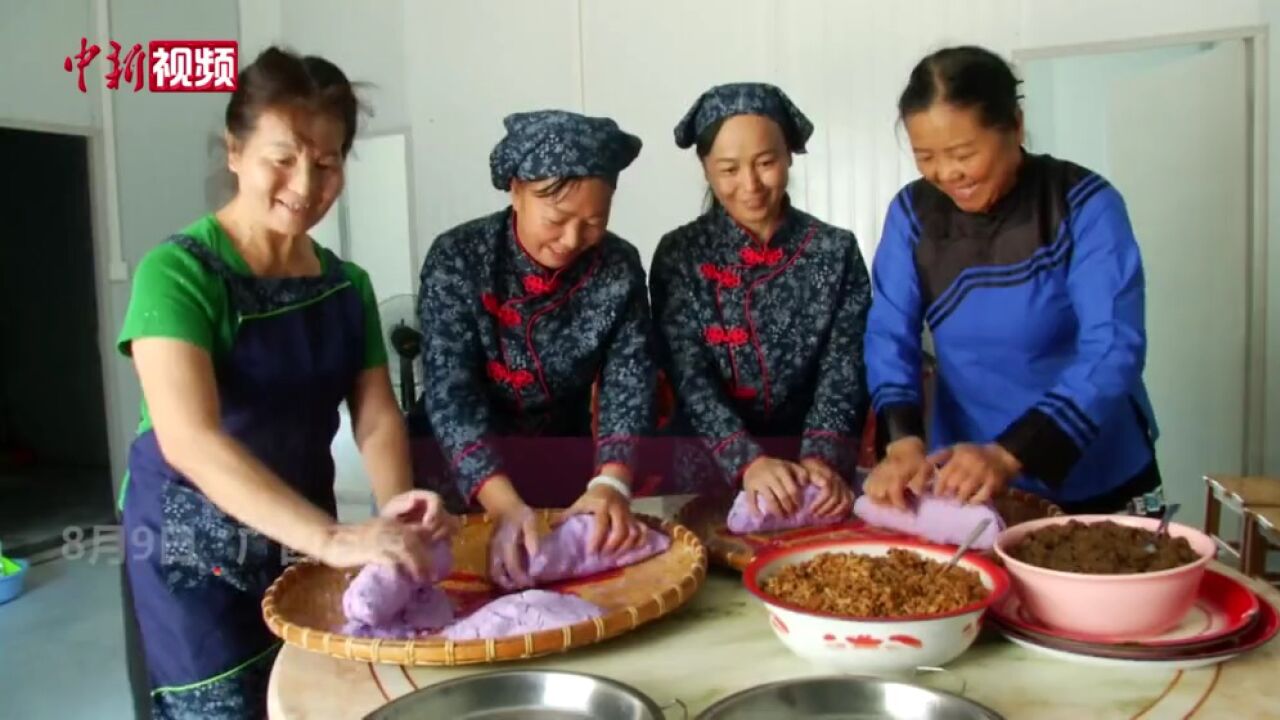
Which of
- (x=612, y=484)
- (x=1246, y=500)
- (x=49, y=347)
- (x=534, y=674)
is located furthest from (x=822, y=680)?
(x=49, y=347)

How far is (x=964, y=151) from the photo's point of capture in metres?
1.47

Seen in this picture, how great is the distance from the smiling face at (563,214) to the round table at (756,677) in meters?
0.63

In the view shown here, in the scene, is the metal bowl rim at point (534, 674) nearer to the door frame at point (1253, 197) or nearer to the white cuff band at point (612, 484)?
the white cuff band at point (612, 484)

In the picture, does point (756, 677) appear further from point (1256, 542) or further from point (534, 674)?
point (1256, 542)

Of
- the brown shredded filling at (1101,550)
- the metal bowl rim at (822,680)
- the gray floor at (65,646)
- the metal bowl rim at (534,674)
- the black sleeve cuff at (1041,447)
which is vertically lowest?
the gray floor at (65,646)

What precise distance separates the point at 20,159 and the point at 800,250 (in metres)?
4.80

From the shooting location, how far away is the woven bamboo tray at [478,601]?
1.00 m

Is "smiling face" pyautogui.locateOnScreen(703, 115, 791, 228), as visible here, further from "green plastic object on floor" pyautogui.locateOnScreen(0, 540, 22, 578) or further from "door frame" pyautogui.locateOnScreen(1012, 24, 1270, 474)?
"green plastic object on floor" pyautogui.locateOnScreen(0, 540, 22, 578)

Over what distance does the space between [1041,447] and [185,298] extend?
1.07 meters

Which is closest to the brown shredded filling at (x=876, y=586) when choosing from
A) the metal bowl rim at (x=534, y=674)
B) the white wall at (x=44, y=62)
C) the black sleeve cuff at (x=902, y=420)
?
the metal bowl rim at (x=534, y=674)

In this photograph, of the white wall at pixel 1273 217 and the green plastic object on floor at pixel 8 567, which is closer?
the white wall at pixel 1273 217

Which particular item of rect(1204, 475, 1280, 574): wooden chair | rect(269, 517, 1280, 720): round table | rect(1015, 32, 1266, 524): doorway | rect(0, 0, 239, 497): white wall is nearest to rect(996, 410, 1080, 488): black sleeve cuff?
rect(269, 517, 1280, 720): round table

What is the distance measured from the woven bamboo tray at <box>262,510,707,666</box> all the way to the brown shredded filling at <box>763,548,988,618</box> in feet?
0.45

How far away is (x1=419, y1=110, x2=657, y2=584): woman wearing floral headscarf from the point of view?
59.7 inches
